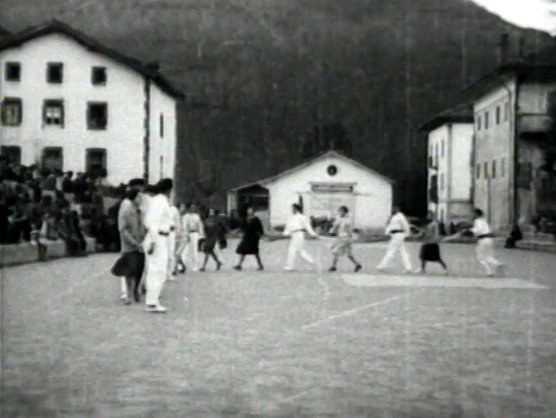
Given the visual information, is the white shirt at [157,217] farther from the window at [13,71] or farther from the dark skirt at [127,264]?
the window at [13,71]

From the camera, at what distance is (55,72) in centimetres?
5244

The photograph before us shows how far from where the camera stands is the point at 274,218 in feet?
238

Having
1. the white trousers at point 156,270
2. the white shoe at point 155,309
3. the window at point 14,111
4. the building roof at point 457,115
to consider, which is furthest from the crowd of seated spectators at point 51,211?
the building roof at point 457,115

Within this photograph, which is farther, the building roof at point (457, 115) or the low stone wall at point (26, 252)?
the building roof at point (457, 115)

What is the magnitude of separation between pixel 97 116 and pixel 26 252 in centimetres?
2944

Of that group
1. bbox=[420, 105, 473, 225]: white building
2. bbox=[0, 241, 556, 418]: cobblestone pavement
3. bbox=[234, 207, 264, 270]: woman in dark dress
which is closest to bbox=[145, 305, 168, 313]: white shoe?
bbox=[0, 241, 556, 418]: cobblestone pavement

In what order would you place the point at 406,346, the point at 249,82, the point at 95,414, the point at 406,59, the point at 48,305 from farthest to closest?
the point at 249,82 < the point at 406,59 < the point at 48,305 < the point at 406,346 < the point at 95,414

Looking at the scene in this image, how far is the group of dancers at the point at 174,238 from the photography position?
14.0 m

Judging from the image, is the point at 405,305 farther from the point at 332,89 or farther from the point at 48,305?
the point at 332,89

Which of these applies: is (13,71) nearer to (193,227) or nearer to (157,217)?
(193,227)

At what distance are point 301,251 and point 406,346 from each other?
14503 mm

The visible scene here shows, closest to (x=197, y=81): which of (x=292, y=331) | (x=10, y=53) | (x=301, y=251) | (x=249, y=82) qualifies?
(x=249, y=82)

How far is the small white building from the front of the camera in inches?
2820

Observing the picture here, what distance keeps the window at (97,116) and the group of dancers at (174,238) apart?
86.7 ft
